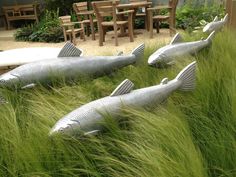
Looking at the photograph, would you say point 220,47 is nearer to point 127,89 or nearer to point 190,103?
point 190,103

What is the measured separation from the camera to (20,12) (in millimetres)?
15406

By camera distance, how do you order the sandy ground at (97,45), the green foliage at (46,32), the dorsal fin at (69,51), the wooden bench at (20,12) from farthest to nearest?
1. the wooden bench at (20,12)
2. the green foliage at (46,32)
3. the sandy ground at (97,45)
4. the dorsal fin at (69,51)

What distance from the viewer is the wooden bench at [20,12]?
14836 millimetres

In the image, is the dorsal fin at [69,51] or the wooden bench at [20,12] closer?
the dorsal fin at [69,51]

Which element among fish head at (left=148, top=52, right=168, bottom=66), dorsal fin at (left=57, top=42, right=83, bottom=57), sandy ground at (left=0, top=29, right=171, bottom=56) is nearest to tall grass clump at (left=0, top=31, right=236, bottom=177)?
dorsal fin at (left=57, top=42, right=83, bottom=57)

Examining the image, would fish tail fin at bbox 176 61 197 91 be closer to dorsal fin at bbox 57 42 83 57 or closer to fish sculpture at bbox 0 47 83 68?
dorsal fin at bbox 57 42 83 57

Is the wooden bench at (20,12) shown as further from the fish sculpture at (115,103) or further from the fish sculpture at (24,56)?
the fish sculpture at (115,103)

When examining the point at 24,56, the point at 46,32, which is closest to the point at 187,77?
the point at 24,56

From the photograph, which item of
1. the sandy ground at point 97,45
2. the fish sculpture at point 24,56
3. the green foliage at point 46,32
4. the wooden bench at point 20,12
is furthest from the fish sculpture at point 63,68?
the wooden bench at point 20,12

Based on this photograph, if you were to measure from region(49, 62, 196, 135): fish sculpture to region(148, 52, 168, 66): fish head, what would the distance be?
0.43 m

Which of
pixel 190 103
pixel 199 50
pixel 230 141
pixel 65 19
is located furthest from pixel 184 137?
pixel 65 19

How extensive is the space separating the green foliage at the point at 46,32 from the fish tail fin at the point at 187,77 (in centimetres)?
945

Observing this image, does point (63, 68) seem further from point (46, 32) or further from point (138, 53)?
point (46, 32)

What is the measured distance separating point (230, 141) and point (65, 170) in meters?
0.84
